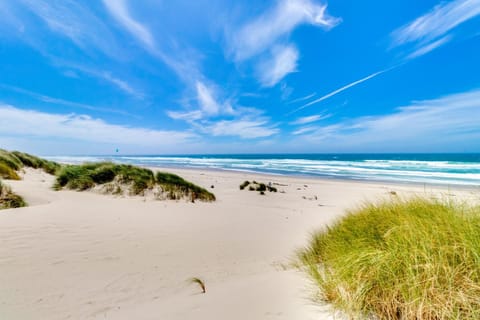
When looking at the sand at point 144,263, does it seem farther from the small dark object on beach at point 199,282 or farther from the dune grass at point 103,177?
the dune grass at point 103,177

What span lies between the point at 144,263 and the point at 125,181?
5860 mm

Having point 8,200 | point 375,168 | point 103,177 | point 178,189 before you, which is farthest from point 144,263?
point 375,168

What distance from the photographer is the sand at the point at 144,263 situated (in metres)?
2.23

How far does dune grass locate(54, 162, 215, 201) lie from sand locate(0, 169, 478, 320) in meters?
1.48

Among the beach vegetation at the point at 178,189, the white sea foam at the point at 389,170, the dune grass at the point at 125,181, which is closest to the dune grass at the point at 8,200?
the dune grass at the point at 125,181

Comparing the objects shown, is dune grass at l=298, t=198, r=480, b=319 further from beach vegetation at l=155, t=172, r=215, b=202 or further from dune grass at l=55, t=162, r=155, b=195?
dune grass at l=55, t=162, r=155, b=195

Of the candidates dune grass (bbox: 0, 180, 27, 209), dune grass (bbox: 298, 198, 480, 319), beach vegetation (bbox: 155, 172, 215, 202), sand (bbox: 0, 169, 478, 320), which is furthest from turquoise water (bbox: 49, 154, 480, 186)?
dune grass (bbox: 298, 198, 480, 319)

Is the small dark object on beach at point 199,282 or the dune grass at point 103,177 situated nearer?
the small dark object on beach at point 199,282

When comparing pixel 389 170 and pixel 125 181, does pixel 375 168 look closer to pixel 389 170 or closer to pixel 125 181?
pixel 389 170

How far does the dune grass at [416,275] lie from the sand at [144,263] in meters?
0.33

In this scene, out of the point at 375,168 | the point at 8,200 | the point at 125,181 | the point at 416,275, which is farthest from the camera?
the point at 375,168

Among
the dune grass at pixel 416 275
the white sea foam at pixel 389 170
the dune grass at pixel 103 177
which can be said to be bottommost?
the white sea foam at pixel 389 170

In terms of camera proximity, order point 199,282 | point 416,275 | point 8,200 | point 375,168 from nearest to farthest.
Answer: point 416,275 → point 199,282 → point 8,200 → point 375,168

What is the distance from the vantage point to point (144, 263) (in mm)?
3396
